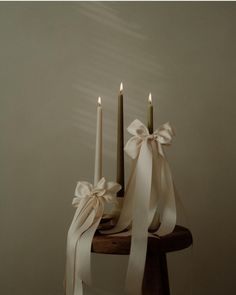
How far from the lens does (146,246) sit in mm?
536

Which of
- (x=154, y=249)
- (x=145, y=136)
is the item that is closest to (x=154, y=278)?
(x=154, y=249)

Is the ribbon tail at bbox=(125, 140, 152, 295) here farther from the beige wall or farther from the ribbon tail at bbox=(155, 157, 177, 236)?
the beige wall

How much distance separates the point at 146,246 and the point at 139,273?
44mm

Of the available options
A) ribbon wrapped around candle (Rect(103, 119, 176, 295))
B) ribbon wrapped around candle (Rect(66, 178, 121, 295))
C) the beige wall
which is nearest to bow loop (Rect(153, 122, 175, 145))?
ribbon wrapped around candle (Rect(103, 119, 176, 295))

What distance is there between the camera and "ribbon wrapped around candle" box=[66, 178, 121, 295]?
551mm

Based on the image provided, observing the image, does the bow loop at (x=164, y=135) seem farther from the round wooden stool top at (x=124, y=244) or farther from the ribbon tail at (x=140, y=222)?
the round wooden stool top at (x=124, y=244)

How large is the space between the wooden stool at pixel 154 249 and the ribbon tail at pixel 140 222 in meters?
0.02

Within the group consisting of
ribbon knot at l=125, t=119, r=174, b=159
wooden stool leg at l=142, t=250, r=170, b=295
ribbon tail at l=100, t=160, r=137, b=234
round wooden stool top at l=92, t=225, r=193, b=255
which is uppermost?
ribbon knot at l=125, t=119, r=174, b=159

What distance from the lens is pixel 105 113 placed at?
3.03 ft

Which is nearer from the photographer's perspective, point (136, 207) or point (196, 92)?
point (136, 207)

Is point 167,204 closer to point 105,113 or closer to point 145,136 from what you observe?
point 145,136

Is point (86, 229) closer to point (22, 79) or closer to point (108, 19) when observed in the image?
point (22, 79)

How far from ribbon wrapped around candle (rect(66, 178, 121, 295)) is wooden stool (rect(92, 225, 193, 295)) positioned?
0.02 m

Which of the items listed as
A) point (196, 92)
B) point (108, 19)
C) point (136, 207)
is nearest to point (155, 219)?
point (136, 207)
